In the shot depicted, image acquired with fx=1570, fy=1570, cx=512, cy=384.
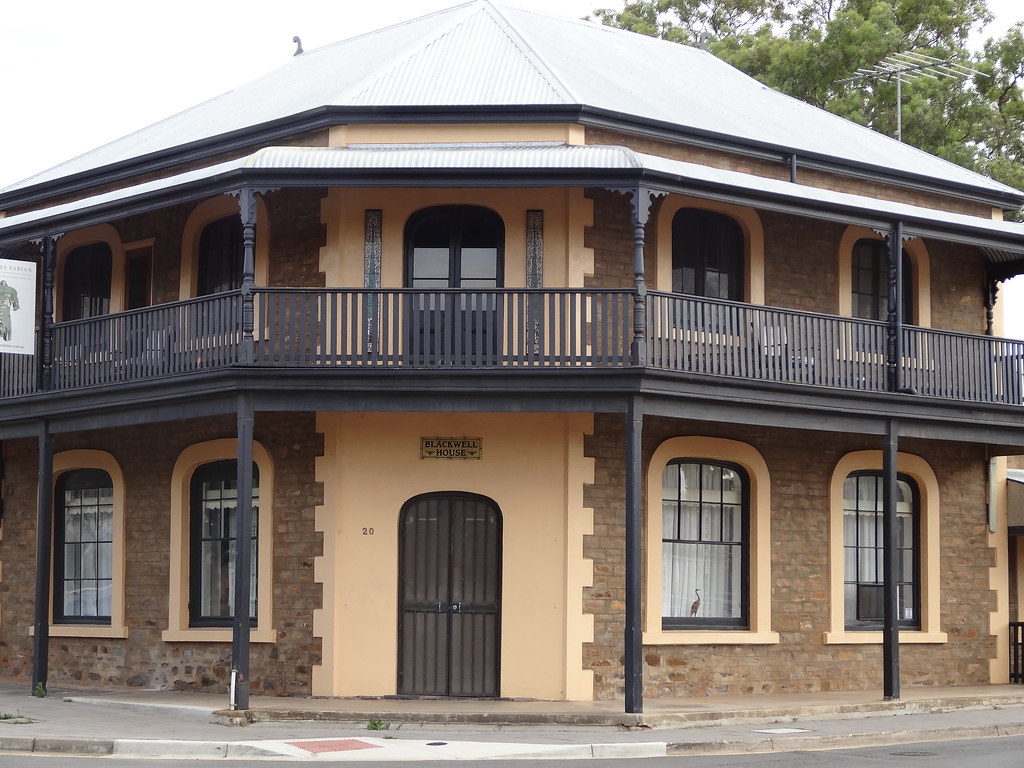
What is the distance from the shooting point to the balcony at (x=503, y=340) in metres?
16.6

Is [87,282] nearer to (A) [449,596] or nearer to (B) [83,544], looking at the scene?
(B) [83,544]

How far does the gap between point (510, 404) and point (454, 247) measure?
2.47 metres

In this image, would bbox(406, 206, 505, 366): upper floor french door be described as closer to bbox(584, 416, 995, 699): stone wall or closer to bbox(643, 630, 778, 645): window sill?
bbox(584, 416, 995, 699): stone wall

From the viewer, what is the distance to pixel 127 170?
20703 millimetres

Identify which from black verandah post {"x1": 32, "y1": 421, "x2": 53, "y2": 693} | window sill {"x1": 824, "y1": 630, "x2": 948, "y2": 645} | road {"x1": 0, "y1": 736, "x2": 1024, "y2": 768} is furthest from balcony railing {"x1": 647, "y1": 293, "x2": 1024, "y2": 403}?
black verandah post {"x1": 32, "y1": 421, "x2": 53, "y2": 693}

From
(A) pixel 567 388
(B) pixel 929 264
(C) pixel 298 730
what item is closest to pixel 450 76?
(A) pixel 567 388

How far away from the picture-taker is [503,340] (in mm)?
16641

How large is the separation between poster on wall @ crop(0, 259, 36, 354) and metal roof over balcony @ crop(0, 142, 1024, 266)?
1.64m

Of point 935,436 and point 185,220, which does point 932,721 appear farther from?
point 185,220

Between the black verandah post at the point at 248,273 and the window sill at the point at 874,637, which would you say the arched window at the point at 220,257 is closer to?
the black verandah post at the point at 248,273

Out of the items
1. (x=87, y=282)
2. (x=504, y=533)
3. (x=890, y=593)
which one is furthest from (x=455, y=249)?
(x=890, y=593)

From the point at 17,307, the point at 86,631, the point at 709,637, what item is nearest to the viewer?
the point at 709,637

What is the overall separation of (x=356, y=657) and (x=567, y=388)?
395cm

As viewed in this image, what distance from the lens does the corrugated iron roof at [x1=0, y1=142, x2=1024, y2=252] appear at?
53.9 feet
